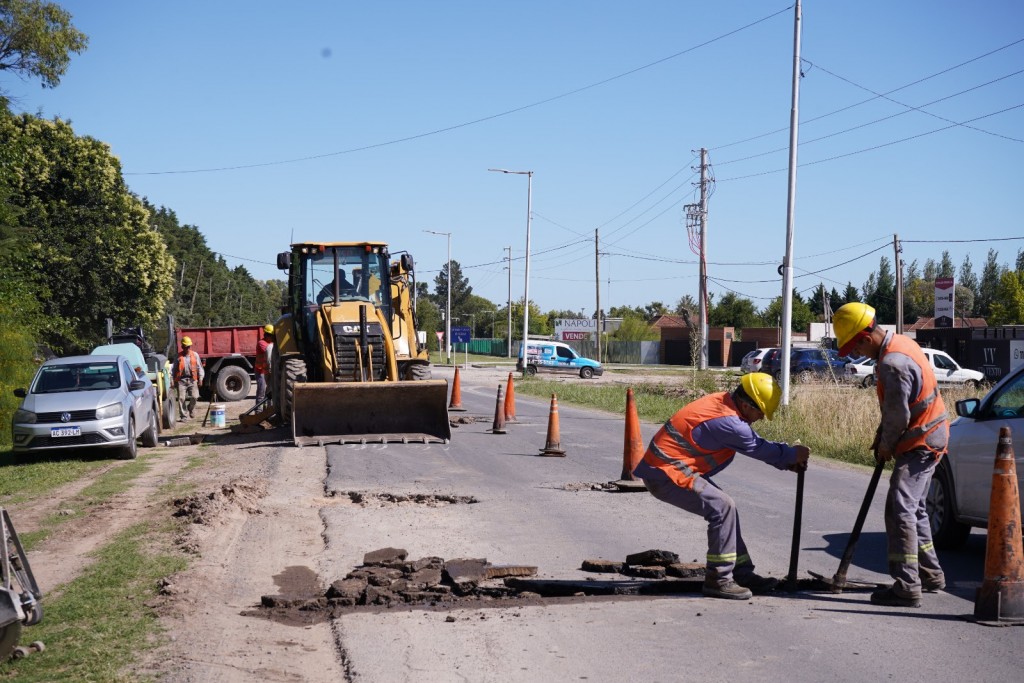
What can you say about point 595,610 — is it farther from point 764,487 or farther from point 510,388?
point 510,388

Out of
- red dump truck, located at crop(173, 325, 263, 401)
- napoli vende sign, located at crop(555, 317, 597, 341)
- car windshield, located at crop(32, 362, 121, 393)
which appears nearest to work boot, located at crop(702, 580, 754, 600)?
car windshield, located at crop(32, 362, 121, 393)

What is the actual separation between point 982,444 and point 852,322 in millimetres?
2144

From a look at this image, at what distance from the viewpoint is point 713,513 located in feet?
22.7

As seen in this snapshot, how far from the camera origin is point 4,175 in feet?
70.3

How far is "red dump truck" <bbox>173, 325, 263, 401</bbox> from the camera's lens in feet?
107

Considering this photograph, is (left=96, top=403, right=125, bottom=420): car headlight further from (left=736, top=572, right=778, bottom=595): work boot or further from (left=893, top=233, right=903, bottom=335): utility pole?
(left=893, top=233, right=903, bottom=335): utility pole

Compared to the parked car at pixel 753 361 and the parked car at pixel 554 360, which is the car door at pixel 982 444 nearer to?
the parked car at pixel 753 361

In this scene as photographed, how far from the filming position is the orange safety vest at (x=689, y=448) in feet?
22.9

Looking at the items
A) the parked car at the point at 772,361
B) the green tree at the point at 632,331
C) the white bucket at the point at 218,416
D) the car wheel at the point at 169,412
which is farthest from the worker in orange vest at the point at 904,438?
the green tree at the point at 632,331

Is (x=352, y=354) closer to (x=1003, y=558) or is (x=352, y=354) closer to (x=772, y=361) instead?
(x=1003, y=558)

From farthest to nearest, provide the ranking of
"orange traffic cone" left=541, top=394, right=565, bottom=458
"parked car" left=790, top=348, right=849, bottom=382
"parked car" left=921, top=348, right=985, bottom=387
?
"parked car" left=790, top=348, right=849, bottom=382 → "parked car" left=921, top=348, right=985, bottom=387 → "orange traffic cone" left=541, top=394, right=565, bottom=458

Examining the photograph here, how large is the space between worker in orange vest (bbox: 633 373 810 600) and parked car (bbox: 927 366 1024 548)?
2.12m

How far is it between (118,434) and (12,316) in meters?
6.81

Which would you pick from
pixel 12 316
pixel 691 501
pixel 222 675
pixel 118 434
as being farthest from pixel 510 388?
pixel 222 675
